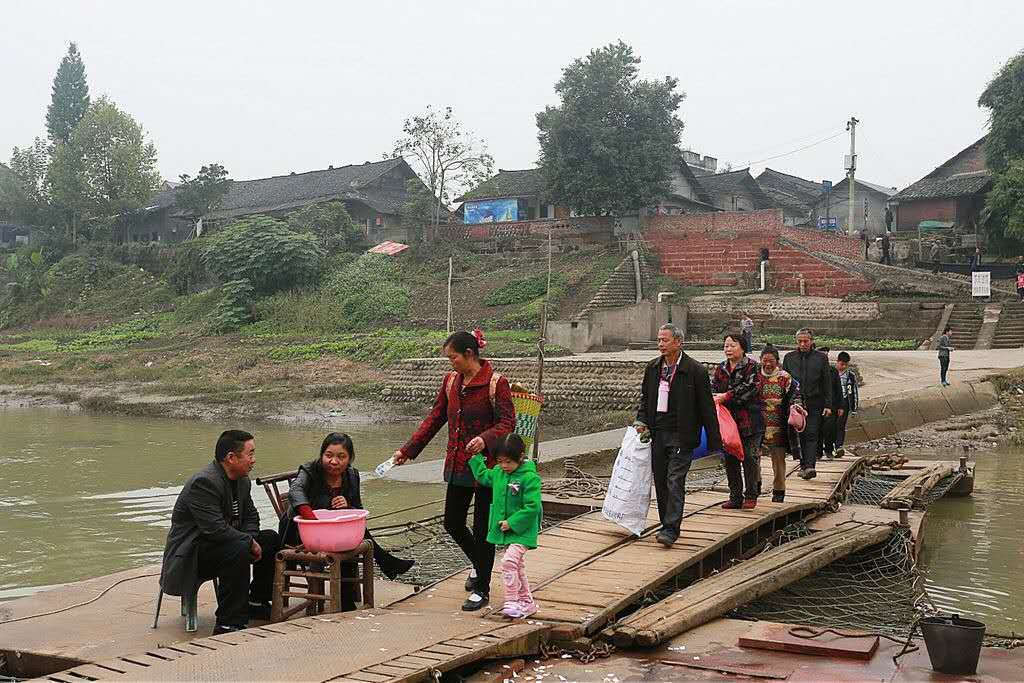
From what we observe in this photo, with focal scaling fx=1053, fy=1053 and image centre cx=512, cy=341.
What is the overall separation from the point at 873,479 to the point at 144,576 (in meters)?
8.56

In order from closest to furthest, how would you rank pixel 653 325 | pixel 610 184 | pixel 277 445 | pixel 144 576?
pixel 144 576, pixel 277 445, pixel 653 325, pixel 610 184

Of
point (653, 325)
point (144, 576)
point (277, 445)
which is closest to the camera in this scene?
point (144, 576)

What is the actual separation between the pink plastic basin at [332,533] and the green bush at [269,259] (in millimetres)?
32854

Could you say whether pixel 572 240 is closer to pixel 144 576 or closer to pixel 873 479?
pixel 873 479

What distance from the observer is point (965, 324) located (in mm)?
26328

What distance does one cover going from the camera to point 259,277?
124 ft

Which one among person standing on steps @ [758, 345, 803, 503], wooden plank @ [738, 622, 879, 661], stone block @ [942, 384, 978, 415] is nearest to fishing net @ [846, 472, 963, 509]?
person standing on steps @ [758, 345, 803, 503]

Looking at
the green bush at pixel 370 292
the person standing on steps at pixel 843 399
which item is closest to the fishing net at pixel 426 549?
the person standing on steps at pixel 843 399

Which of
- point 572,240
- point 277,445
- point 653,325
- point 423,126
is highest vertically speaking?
point 423,126

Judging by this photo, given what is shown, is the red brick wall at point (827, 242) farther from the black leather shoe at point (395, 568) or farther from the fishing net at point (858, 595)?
the black leather shoe at point (395, 568)

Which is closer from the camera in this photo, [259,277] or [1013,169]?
[1013,169]

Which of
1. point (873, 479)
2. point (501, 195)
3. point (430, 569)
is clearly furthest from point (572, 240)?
point (430, 569)

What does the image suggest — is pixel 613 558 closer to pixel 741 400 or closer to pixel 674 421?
pixel 674 421

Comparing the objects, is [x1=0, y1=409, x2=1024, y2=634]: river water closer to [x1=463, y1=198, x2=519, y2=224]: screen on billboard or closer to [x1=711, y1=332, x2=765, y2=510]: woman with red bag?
[x1=711, y1=332, x2=765, y2=510]: woman with red bag
